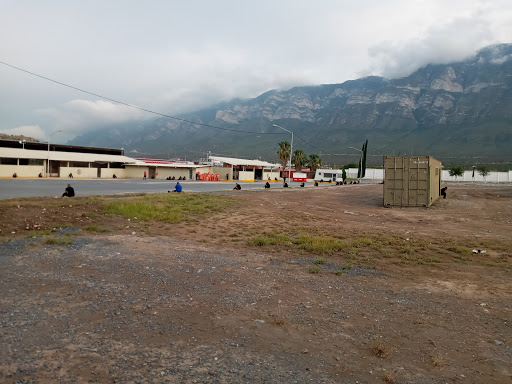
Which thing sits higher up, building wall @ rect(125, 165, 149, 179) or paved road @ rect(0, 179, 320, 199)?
building wall @ rect(125, 165, 149, 179)

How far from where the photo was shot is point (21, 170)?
53.7 metres

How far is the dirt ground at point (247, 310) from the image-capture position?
4.07 m

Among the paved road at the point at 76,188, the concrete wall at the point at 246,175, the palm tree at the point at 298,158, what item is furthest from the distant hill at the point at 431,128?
the paved road at the point at 76,188

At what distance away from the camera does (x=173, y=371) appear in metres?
3.93

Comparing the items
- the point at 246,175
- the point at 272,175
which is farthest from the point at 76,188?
the point at 272,175

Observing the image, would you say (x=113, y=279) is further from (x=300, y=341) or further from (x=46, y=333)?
(x=300, y=341)

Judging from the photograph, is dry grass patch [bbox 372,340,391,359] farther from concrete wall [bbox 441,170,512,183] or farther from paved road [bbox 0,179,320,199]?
concrete wall [bbox 441,170,512,183]

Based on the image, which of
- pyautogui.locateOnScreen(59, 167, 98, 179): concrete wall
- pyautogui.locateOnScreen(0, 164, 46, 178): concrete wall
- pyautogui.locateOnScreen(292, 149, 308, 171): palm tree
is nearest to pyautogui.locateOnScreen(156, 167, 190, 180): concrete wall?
pyautogui.locateOnScreen(59, 167, 98, 179): concrete wall

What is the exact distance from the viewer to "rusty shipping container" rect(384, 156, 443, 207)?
24.8 meters

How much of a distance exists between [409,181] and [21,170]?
184 feet

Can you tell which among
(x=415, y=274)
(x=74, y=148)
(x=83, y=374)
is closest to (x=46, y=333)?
(x=83, y=374)

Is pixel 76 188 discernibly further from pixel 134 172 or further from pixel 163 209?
pixel 134 172

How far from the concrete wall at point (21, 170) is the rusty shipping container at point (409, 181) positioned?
54520 mm

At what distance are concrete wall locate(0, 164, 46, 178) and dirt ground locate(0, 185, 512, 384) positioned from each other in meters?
49.4
